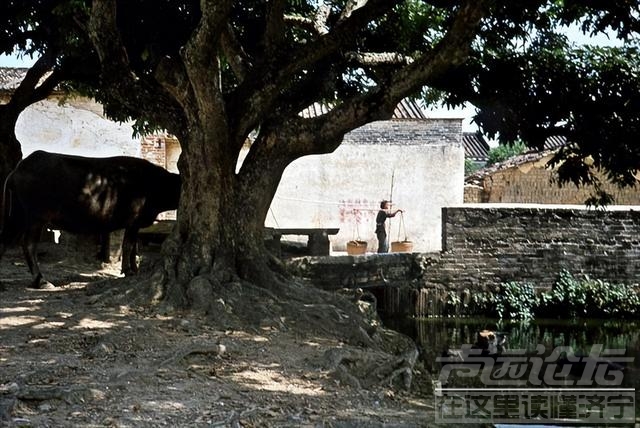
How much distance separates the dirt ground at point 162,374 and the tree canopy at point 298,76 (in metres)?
1.11

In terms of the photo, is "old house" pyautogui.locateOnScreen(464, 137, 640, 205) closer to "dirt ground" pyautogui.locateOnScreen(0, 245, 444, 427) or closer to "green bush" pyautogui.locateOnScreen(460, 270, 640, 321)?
"green bush" pyautogui.locateOnScreen(460, 270, 640, 321)

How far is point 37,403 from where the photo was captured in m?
5.69

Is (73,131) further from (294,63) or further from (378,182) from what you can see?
(294,63)

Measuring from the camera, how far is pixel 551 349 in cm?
1329

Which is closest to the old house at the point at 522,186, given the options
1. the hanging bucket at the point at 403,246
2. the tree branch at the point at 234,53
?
the hanging bucket at the point at 403,246

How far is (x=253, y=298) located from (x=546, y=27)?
5.58 meters

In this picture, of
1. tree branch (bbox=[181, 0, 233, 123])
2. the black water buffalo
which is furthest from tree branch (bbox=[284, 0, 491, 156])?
the black water buffalo

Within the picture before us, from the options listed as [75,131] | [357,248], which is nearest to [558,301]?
[357,248]

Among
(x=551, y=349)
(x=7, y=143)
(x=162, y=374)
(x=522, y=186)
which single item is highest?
(x=522, y=186)

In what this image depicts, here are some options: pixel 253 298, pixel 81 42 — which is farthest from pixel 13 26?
pixel 253 298

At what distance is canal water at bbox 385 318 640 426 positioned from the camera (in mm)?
9031

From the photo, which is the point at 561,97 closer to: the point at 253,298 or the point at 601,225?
the point at 253,298

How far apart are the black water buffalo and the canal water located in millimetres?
4402

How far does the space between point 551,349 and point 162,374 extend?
A: 27.4 feet
